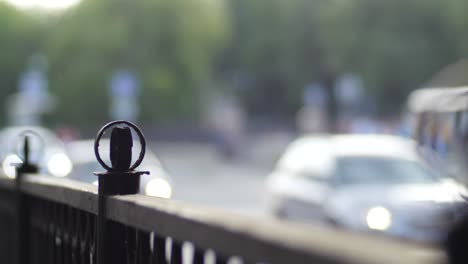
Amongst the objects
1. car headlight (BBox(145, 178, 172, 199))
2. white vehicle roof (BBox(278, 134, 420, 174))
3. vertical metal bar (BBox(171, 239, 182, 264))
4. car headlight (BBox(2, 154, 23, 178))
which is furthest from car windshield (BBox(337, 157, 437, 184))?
vertical metal bar (BBox(171, 239, 182, 264))

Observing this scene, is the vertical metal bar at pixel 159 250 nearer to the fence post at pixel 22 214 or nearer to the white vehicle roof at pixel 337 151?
the fence post at pixel 22 214

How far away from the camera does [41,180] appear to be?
4.42 metres

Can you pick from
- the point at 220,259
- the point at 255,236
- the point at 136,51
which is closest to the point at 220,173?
the point at 136,51

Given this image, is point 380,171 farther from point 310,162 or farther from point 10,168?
point 10,168

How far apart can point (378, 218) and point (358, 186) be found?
3.43 ft

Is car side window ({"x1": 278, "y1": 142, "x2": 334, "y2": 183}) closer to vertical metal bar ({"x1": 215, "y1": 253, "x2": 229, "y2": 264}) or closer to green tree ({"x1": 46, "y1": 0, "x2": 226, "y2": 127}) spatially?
vertical metal bar ({"x1": 215, "y1": 253, "x2": 229, "y2": 264})

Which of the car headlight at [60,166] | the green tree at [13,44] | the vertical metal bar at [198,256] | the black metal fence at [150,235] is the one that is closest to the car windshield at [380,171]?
the car headlight at [60,166]

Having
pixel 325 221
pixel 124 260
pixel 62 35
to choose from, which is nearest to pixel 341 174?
pixel 325 221

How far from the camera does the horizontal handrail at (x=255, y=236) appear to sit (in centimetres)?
159

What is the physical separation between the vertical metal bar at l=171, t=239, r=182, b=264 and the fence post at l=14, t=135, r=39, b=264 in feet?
8.20

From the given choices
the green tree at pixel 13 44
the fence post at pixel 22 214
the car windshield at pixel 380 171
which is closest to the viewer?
the fence post at pixel 22 214

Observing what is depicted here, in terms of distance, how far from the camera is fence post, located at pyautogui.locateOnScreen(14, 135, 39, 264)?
5.00 m

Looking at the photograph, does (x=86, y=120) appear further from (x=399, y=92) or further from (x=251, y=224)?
(x=251, y=224)

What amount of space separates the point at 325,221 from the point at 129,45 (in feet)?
136
